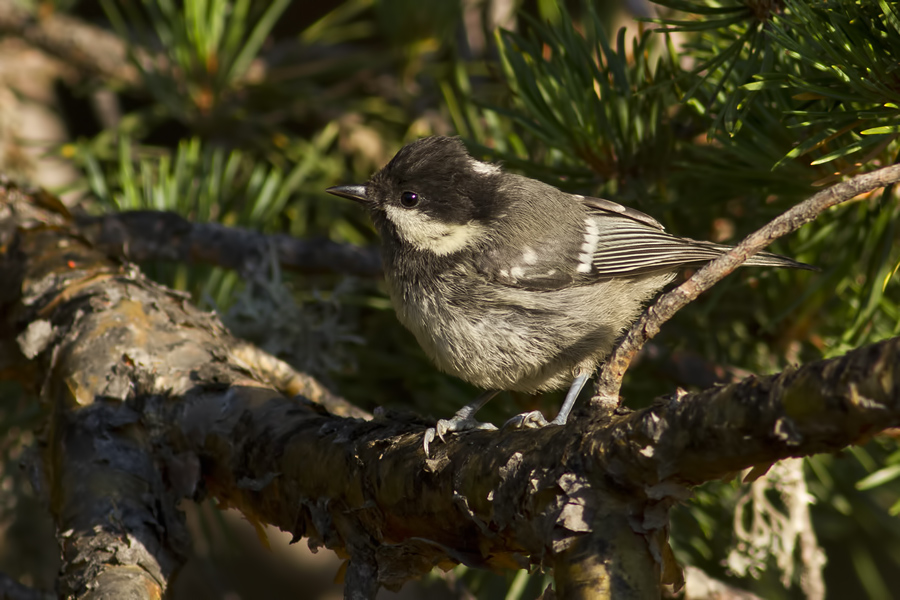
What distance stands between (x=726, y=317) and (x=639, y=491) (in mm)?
1214

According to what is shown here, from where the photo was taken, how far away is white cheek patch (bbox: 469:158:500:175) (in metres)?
2.03

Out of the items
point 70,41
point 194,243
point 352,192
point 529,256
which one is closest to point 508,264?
point 529,256

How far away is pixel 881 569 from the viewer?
2.95 metres

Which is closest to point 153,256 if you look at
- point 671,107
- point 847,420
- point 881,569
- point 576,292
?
point 576,292

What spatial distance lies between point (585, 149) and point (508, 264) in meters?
0.31

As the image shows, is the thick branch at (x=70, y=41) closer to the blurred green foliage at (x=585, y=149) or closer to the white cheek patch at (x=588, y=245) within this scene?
the blurred green foliage at (x=585, y=149)

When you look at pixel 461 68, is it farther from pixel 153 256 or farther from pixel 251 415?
pixel 251 415

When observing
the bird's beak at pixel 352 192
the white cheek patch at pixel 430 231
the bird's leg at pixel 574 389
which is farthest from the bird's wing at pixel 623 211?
the bird's beak at pixel 352 192

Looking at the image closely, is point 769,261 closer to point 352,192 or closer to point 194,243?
point 352,192

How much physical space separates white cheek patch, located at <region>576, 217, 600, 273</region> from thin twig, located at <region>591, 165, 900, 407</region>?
36.0 inches

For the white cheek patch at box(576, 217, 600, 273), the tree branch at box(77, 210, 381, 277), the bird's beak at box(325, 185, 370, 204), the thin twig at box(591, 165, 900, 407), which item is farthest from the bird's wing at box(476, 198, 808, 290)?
the thin twig at box(591, 165, 900, 407)

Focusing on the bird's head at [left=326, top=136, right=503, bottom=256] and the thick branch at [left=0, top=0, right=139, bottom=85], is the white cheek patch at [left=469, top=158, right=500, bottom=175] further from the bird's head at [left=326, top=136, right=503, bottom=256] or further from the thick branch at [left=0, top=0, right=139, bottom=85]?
the thick branch at [left=0, top=0, right=139, bottom=85]

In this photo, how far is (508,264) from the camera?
186 centimetres

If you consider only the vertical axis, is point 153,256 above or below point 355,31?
below
